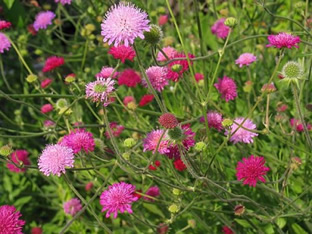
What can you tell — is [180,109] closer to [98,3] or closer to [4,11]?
[98,3]

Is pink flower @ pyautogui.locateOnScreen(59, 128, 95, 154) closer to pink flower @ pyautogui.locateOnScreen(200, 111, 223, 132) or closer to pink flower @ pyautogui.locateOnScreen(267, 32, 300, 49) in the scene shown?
pink flower @ pyautogui.locateOnScreen(200, 111, 223, 132)

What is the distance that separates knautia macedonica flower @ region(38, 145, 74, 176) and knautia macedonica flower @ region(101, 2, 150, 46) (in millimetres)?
323

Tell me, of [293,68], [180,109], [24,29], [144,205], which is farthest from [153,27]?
[24,29]

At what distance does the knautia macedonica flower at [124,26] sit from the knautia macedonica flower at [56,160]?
0.32 m

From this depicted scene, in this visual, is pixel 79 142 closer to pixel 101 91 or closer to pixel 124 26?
pixel 101 91

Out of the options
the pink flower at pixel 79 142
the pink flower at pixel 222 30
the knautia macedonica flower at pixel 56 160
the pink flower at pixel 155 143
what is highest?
the pink flower at pixel 222 30

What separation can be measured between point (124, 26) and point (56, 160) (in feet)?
1.29

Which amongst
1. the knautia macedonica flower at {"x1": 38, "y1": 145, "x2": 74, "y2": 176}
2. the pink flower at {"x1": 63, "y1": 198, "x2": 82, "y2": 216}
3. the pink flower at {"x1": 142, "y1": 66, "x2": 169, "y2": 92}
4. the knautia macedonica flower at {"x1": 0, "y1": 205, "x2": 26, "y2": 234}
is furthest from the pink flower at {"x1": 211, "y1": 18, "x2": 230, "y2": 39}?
the knautia macedonica flower at {"x1": 0, "y1": 205, "x2": 26, "y2": 234}

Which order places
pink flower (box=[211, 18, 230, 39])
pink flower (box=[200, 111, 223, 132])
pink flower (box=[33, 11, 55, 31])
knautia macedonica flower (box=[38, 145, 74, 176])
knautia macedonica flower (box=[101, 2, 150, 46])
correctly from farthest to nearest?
pink flower (box=[33, 11, 55, 31]) → pink flower (box=[211, 18, 230, 39]) → pink flower (box=[200, 111, 223, 132]) → knautia macedonica flower (box=[38, 145, 74, 176]) → knautia macedonica flower (box=[101, 2, 150, 46])

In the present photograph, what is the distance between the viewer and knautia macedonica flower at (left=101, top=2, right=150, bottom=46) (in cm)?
112

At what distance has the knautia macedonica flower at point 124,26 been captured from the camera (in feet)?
3.69

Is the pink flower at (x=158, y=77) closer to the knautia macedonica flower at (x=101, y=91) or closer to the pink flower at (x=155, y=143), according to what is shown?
the pink flower at (x=155, y=143)

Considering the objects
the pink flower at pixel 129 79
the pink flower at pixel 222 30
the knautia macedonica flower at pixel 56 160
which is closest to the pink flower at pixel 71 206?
the pink flower at pixel 129 79

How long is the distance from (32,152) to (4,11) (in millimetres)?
700
